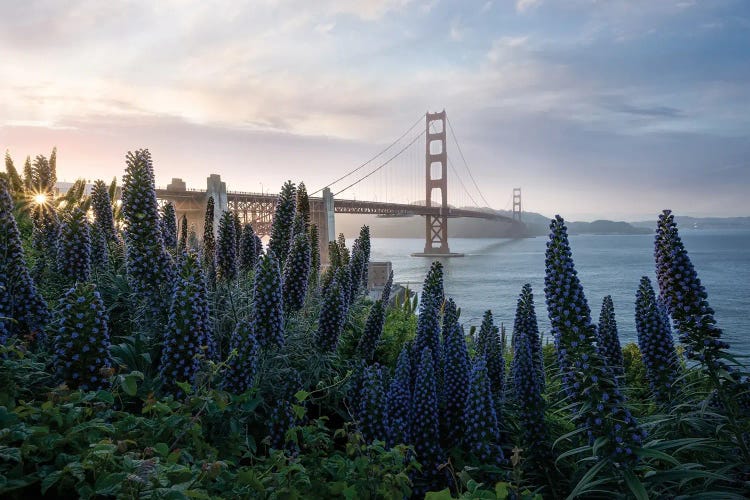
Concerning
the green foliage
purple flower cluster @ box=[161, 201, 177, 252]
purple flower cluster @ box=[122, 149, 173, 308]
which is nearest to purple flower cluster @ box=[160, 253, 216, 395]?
the green foliage

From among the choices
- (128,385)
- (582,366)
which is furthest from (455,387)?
(128,385)

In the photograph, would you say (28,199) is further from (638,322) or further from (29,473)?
(638,322)

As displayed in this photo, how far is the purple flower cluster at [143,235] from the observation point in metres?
3.97

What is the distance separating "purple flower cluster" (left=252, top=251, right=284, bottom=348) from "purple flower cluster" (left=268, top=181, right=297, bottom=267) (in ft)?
4.89

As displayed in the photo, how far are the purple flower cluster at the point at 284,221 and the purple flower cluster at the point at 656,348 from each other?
3.35m

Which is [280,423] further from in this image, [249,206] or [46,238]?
[249,206]

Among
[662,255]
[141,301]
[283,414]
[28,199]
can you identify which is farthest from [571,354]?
[28,199]

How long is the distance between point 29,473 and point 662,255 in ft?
11.1

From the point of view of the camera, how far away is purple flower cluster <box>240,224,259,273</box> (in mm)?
6152

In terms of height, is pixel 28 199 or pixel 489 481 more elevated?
pixel 28 199

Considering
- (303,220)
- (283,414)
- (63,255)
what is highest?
(303,220)

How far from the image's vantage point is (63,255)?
167 inches

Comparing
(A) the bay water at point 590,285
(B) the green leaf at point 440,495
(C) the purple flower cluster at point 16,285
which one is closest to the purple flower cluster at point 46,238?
(C) the purple flower cluster at point 16,285

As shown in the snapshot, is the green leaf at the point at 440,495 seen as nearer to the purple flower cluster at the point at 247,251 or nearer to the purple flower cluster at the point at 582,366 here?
the purple flower cluster at the point at 582,366
